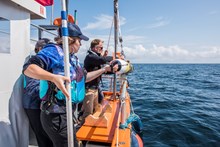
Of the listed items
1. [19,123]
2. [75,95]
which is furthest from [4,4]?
[19,123]

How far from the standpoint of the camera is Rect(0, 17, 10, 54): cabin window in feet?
7.49

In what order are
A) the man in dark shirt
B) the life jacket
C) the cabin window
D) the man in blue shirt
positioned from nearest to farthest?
1. the life jacket
2. the cabin window
3. the man in blue shirt
4. the man in dark shirt

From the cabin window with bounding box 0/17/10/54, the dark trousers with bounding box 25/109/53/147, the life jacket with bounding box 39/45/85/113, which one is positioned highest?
the cabin window with bounding box 0/17/10/54

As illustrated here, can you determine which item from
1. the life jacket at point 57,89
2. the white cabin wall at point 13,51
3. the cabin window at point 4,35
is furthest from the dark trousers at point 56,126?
the cabin window at point 4,35

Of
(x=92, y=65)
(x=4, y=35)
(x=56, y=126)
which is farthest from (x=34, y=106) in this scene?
(x=92, y=65)

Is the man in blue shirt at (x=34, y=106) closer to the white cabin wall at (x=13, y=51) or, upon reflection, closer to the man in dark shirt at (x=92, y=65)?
the white cabin wall at (x=13, y=51)

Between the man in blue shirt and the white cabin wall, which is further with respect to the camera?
the man in blue shirt

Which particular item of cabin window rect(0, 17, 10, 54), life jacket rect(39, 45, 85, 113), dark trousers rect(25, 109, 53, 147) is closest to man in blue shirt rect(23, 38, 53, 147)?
dark trousers rect(25, 109, 53, 147)

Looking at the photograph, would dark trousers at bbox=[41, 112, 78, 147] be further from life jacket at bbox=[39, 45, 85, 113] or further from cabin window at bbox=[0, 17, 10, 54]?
cabin window at bbox=[0, 17, 10, 54]

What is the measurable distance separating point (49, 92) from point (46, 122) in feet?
1.11

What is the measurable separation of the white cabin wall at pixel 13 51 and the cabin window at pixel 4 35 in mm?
41

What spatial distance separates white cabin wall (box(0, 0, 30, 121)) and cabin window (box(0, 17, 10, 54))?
41 mm

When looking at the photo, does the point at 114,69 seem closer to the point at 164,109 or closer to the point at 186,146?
the point at 186,146

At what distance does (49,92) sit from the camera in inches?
77.4
